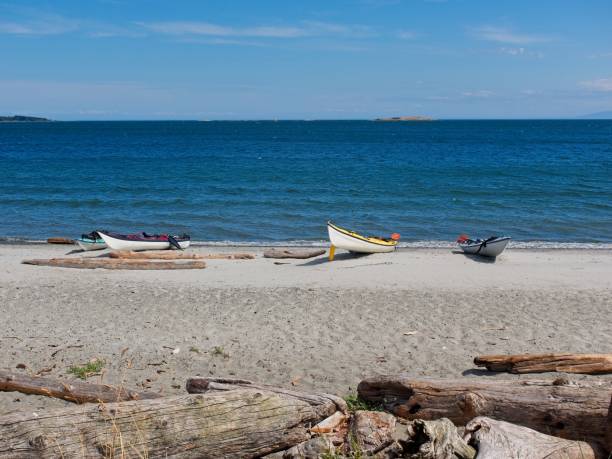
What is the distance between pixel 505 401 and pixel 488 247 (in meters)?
11.7

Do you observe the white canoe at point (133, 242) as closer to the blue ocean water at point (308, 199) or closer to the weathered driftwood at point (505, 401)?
the blue ocean water at point (308, 199)

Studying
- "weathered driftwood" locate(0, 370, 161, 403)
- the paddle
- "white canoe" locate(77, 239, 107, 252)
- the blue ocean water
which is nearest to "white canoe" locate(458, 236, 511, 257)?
the blue ocean water

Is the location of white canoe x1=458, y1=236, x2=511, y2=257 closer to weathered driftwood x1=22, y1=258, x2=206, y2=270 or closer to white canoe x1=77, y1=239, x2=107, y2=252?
weathered driftwood x1=22, y1=258, x2=206, y2=270

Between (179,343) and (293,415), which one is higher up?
(293,415)

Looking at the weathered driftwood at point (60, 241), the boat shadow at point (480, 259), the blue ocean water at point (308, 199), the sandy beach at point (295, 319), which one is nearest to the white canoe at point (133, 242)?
the sandy beach at point (295, 319)

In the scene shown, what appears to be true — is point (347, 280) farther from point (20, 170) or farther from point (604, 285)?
point (20, 170)

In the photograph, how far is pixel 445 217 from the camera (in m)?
25.7

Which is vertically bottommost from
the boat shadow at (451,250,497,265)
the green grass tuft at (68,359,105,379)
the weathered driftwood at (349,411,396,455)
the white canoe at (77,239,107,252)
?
the white canoe at (77,239,107,252)

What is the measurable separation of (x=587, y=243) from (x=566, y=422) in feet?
56.7

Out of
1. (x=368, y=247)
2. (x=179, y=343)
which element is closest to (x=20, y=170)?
(x=368, y=247)

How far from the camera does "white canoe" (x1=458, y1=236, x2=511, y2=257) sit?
16.9m

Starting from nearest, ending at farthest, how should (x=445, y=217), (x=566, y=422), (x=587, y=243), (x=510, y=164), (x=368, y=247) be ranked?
(x=566, y=422) < (x=368, y=247) < (x=587, y=243) < (x=445, y=217) < (x=510, y=164)

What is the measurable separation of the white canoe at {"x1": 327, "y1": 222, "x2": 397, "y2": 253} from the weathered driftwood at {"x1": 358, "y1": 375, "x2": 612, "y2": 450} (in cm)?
947

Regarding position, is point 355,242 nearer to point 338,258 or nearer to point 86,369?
point 338,258
